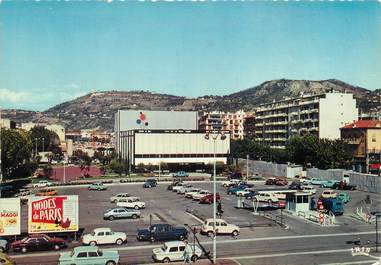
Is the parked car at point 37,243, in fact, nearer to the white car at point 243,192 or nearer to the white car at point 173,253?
the white car at point 173,253

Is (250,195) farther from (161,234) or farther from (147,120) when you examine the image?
(147,120)

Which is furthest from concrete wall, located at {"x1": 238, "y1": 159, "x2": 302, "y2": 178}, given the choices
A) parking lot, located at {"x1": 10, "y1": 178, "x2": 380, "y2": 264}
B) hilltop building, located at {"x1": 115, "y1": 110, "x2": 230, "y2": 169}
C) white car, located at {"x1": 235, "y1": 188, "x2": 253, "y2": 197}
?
white car, located at {"x1": 235, "y1": 188, "x2": 253, "y2": 197}

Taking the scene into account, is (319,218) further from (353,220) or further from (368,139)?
(368,139)

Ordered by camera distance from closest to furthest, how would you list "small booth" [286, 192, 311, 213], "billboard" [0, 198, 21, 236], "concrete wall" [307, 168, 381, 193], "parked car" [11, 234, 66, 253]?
"parked car" [11, 234, 66, 253], "billboard" [0, 198, 21, 236], "small booth" [286, 192, 311, 213], "concrete wall" [307, 168, 381, 193]

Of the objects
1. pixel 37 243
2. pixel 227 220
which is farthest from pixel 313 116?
pixel 37 243

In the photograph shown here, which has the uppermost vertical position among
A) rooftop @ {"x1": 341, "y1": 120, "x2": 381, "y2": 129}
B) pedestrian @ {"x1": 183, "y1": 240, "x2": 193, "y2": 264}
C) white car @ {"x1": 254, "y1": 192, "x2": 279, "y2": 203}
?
rooftop @ {"x1": 341, "y1": 120, "x2": 381, "y2": 129}

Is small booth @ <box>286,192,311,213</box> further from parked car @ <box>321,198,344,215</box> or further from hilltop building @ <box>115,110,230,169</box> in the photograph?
hilltop building @ <box>115,110,230,169</box>

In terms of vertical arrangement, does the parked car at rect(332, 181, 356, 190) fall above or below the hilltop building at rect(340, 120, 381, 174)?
below

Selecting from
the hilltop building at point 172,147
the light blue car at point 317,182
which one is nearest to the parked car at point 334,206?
the light blue car at point 317,182

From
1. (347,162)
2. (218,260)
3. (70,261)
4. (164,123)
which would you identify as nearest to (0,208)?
(70,261)
